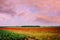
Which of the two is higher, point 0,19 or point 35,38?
point 0,19

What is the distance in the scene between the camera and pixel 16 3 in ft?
7.75

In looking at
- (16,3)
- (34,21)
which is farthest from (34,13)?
(16,3)

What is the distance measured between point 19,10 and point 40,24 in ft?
0.98

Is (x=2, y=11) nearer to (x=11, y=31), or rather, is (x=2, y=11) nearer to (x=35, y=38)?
(x=11, y=31)

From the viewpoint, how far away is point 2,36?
7.52ft

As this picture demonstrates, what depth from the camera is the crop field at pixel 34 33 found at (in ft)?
7.45

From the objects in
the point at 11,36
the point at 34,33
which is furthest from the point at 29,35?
the point at 11,36

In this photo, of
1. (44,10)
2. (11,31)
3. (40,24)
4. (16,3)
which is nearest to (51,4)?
(44,10)

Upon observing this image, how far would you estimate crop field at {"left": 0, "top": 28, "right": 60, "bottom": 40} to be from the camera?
7.45 ft

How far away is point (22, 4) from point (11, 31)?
347 mm

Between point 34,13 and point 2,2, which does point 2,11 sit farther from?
point 34,13

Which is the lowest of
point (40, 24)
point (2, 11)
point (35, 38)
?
point (35, 38)

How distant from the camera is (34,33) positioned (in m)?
2.28

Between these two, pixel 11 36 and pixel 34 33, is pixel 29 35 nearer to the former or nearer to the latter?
pixel 34 33
